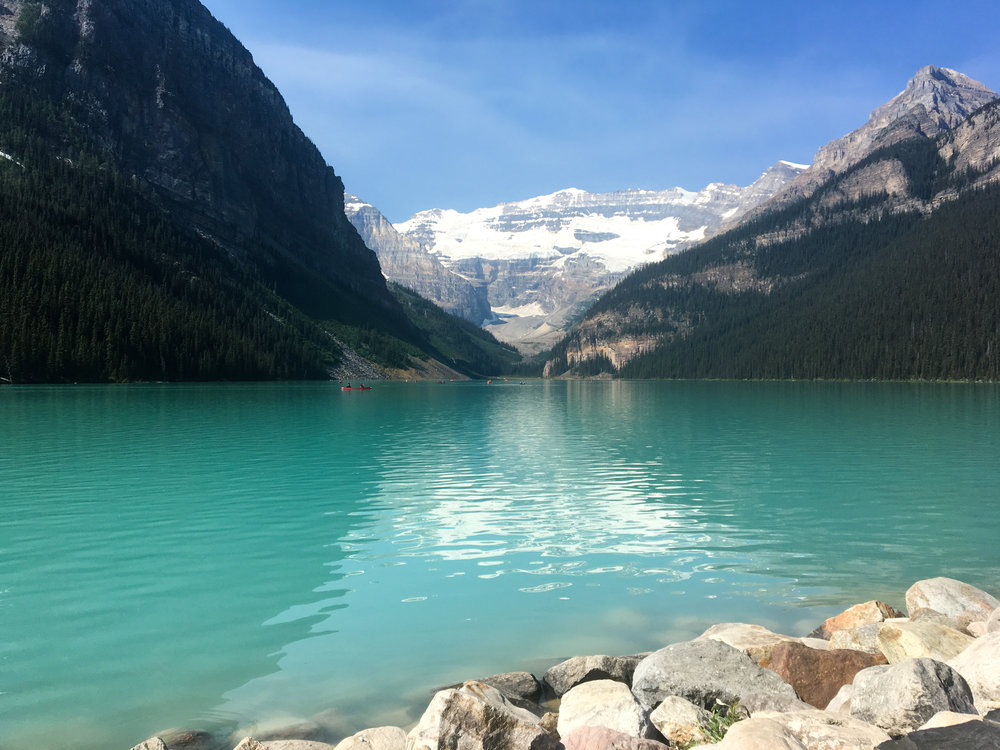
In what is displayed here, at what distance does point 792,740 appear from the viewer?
23.6ft

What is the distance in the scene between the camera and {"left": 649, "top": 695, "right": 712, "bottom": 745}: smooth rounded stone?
29.5 feet

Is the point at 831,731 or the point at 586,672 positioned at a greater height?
the point at 831,731

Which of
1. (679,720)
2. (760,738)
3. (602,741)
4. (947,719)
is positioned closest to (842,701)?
(947,719)

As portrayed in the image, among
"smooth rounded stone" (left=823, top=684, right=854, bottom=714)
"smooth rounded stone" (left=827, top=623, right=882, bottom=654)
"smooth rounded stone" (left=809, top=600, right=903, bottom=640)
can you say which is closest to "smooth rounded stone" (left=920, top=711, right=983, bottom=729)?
"smooth rounded stone" (left=823, top=684, right=854, bottom=714)

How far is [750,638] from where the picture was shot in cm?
1222

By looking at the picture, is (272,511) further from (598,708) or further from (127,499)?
(598,708)

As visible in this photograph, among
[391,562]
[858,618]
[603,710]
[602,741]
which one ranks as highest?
[602,741]

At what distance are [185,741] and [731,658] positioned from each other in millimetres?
8676

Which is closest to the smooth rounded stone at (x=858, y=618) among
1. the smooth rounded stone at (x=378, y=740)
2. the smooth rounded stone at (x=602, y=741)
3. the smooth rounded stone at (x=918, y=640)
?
the smooth rounded stone at (x=918, y=640)

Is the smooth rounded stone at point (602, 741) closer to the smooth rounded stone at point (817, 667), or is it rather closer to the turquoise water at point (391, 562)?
the turquoise water at point (391, 562)

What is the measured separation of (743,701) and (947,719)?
3.08 m

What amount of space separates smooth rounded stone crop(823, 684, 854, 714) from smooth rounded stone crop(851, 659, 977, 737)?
620 millimetres

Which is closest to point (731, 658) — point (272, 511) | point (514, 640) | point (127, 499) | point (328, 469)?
point (514, 640)

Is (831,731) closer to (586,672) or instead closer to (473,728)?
(473,728)
